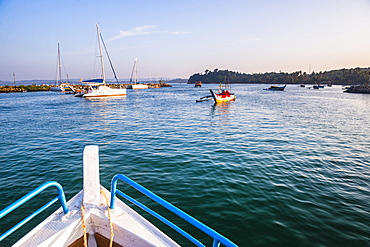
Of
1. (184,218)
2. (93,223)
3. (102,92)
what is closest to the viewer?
(184,218)

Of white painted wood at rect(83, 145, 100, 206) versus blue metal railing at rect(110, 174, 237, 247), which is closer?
blue metal railing at rect(110, 174, 237, 247)

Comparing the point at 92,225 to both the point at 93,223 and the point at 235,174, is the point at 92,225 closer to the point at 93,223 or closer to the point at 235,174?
the point at 93,223

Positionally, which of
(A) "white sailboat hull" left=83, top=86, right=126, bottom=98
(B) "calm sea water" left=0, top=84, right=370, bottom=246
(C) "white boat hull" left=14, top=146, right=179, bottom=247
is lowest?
(B) "calm sea water" left=0, top=84, right=370, bottom=246

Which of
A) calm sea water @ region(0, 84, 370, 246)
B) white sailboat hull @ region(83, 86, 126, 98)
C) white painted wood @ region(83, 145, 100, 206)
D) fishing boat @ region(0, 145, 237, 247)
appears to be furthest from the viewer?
white sailboat hull @ region(83, 86, 126, 98)

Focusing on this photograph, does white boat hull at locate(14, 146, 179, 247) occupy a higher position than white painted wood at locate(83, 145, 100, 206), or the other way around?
white painted wood at locate(83, 145, 100, 206)

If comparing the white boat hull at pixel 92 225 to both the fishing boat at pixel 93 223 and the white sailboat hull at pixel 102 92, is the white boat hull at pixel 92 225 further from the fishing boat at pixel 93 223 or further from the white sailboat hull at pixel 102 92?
the white sailboat hull at pixel 102 92

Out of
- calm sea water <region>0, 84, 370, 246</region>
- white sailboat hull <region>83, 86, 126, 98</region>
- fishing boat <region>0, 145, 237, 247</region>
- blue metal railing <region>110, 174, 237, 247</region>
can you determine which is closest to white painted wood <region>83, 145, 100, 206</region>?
fishing boat <region>0, 145, 237, 247</region>

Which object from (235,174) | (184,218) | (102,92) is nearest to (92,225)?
(184,218)

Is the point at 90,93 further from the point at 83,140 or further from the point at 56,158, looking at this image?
the point at 56,158

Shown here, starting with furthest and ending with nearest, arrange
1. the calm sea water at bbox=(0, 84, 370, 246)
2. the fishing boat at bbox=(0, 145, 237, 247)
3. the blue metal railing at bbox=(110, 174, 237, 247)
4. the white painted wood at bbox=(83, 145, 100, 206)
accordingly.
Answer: the calm sea water at bbox=(0, 84, 370, 246), the white painted wood at bbox=(83, 145, 100, 206), the fishing boat at bbox=(0, 145, 237, 247), the blue metal railing at bbox=(110, 174, 237, 247)

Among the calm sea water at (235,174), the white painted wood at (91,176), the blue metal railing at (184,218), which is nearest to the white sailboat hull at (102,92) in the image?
the calm sea water at (235,174)

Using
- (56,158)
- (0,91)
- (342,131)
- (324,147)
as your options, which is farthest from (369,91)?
(0,91)

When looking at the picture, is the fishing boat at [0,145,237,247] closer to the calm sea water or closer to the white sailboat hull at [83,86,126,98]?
the calm sea water

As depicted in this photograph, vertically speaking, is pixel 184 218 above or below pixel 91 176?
below
